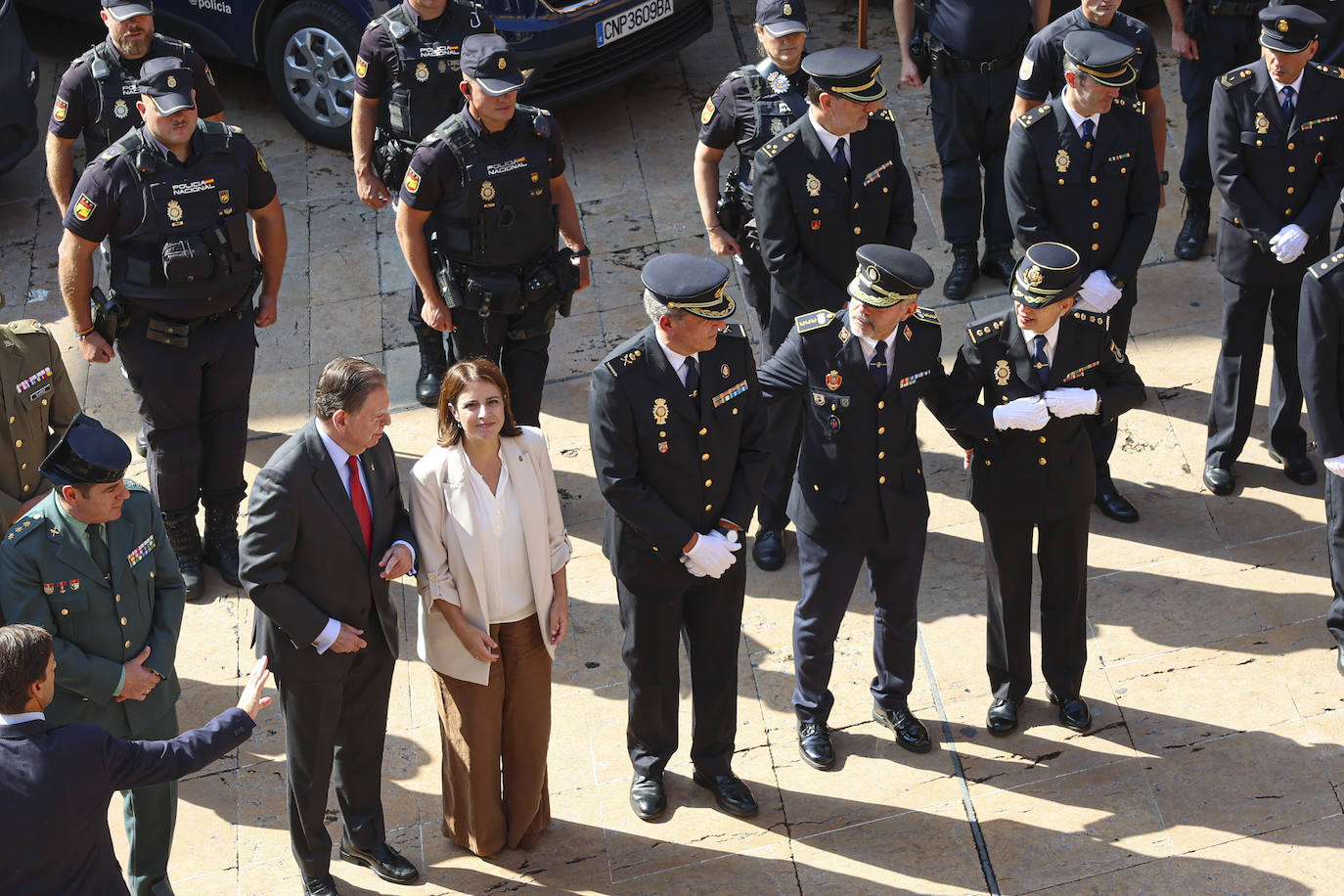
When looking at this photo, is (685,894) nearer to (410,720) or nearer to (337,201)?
(410,720)

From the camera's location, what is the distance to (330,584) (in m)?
4.84

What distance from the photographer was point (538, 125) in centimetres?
655

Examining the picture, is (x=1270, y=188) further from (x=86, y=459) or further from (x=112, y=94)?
(x=112, y=94)

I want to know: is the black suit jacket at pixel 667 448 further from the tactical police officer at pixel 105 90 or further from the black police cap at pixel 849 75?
the tactical police officer at pixel 105 90

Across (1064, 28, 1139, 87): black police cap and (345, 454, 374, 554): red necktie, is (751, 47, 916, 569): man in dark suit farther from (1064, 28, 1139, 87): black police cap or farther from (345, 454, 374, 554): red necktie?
(345, 454, 374, 554): red necktie

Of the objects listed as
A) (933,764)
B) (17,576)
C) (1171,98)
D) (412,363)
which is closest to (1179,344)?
(1171,98)

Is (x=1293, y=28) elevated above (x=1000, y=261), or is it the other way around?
(x=1293, y=28)

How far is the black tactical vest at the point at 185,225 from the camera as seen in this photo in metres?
6.11

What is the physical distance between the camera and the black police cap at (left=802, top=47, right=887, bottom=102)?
6238 mm

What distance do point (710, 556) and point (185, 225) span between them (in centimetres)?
255

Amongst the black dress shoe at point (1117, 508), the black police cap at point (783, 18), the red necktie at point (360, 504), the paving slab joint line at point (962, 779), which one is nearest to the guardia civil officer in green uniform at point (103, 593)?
the red necktie at point (360, 504)

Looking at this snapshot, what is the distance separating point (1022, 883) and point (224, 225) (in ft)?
12.4

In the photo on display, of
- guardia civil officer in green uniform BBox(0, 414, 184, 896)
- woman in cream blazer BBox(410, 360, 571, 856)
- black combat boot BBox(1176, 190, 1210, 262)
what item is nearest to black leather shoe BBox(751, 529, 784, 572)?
woman in cream blazer BBox(410, 360, 571, 856)

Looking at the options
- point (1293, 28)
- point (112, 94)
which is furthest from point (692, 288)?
point (112, 94)
